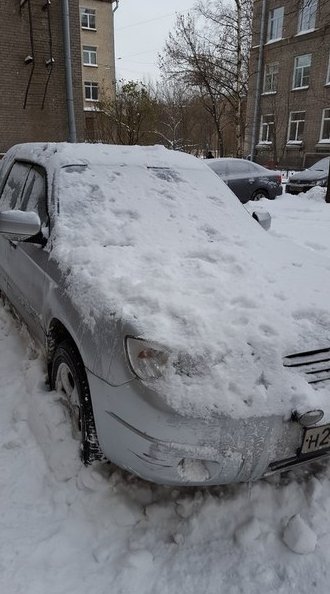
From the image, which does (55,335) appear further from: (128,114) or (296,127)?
(296,127)

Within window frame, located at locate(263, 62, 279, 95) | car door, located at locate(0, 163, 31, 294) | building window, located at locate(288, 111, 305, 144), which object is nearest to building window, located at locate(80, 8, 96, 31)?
window frame, located at locate(263, 62, 279, 95)

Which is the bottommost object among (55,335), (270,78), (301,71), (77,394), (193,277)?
(77,394)

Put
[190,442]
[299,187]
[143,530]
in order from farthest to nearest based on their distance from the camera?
[299,187] → [143,530] → [190,442]

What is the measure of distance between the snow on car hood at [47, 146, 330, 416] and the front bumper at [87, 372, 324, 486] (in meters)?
0.07

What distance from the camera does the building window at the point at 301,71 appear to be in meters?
26.8

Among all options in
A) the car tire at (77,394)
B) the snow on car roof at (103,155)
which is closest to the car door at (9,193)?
the snow on car roof at (103,155)

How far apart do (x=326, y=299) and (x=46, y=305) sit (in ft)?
5.08

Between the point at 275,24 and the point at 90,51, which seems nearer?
the point at 275,24

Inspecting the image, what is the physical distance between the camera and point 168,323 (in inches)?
75.7

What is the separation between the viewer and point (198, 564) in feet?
5.99

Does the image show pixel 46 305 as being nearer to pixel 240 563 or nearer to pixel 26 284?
pixel 26 284

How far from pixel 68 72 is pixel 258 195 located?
6268 millimetres

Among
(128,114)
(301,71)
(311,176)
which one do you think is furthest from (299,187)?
(301,71)

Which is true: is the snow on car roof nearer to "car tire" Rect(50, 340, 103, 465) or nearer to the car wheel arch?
the car wheel arch
